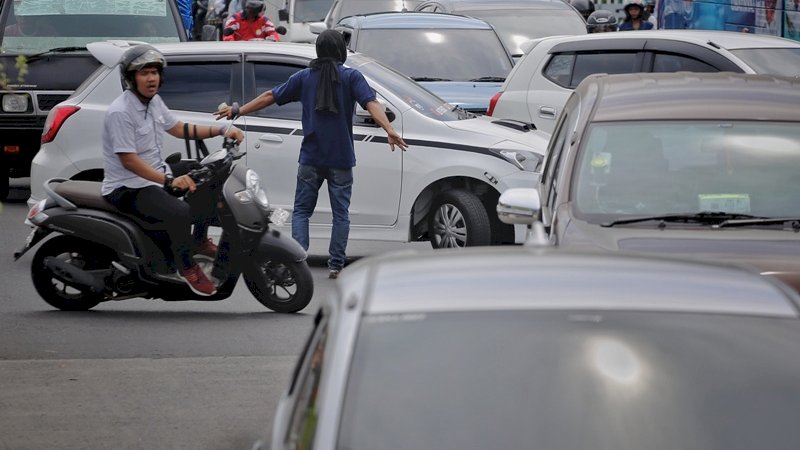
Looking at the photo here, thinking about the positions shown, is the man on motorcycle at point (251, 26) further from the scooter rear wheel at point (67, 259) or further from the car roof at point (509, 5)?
the scooter rear wheel at point (67, 259)

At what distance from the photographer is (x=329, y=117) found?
11984 millimetres

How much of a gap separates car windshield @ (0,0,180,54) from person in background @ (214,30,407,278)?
5.21m

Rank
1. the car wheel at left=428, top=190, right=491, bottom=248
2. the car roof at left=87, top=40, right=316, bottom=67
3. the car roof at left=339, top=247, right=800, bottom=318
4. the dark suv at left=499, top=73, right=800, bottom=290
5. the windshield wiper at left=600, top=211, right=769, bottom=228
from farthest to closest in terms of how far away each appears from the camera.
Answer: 1. the car roof at left=87, top=40, right=316, bottom=67
2. the car wheel at left=428, top=190, right=491, bottom=248
3. the windshield wiper at left=600, top=211, right=769, bottom=228
4. the dark suv at left=499, top=73, right=800, bottom=290
5. the car roof at left=339, top=247, right=800, bottom=318

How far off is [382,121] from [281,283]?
189 cm

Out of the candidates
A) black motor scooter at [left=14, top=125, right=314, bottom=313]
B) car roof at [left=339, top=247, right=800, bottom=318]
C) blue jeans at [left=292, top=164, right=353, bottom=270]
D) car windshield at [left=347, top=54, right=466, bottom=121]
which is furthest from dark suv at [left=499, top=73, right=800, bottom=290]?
car windshield at [left=347, top=54, right=466, bottom=121]

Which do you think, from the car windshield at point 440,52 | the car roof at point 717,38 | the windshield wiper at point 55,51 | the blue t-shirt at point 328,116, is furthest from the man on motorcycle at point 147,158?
the car windshield at point 440,52

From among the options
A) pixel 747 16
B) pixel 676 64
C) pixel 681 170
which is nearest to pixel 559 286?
pixel 681 170

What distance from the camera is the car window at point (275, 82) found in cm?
1308

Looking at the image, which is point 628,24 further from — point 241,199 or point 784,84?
point 784,84

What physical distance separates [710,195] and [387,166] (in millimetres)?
5847

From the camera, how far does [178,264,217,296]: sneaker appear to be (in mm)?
10336

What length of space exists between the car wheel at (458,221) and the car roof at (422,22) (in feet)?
17.4

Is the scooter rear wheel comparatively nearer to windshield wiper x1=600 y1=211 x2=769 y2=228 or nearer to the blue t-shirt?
the blue t-shirt

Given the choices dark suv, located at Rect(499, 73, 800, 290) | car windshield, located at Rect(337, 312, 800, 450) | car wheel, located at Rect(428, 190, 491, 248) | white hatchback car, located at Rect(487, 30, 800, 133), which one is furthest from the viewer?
white hatchback car, located at Rect(487, 30, 800, 133)
